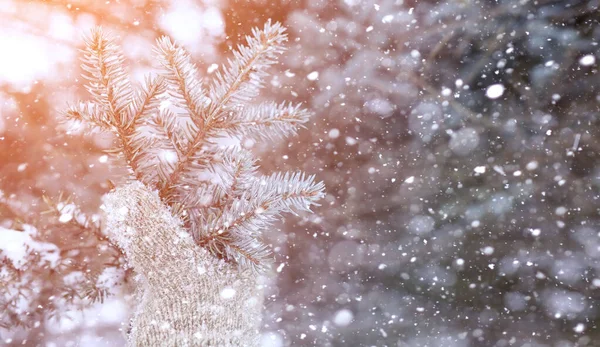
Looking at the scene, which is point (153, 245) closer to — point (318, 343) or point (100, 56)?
point (100, 56)

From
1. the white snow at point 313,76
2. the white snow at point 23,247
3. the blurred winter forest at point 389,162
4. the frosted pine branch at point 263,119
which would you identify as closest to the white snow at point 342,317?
the blurred winter forest at point 389,162

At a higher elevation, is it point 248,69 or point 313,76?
point 313,76

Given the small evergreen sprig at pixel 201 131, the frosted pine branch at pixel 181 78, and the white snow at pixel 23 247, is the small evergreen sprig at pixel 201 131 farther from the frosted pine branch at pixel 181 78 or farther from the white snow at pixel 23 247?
the white snow at pixel 23 247

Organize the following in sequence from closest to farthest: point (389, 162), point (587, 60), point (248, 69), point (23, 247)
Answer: point (248, 69), point (23, 247), point (587, 60), point (389, 162)

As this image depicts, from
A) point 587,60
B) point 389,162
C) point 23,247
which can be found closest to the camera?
point 23,247

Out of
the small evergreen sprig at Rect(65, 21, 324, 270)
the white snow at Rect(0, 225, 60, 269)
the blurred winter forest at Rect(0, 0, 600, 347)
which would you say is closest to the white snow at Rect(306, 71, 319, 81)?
the blurred winter forest at Rect(0, 0, 600, 347)

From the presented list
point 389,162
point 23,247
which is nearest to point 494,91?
point 389,162

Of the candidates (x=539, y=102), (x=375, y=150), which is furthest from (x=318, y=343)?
(x=539, y=102)

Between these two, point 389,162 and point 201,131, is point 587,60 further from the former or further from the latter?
point 201,131
